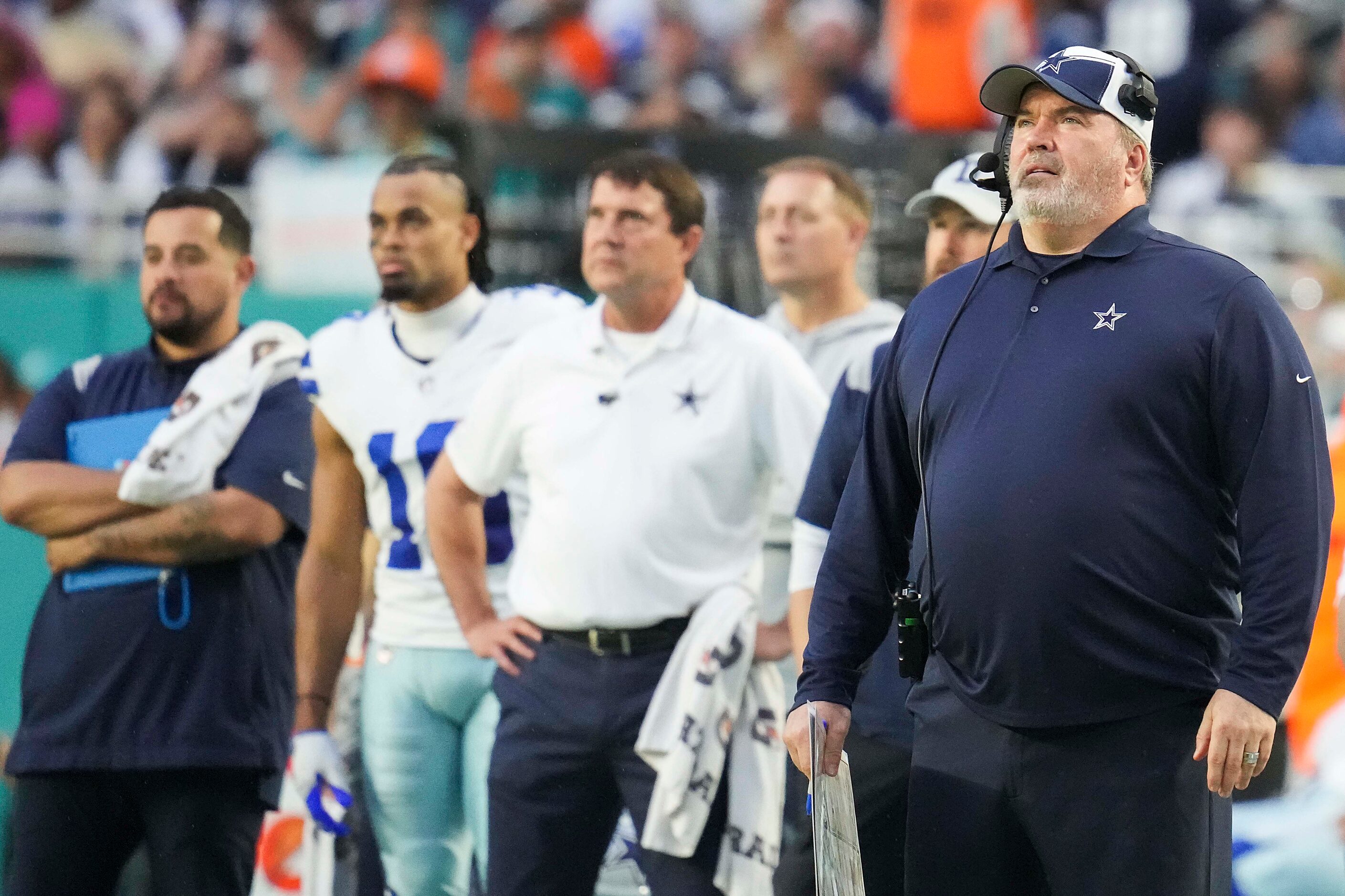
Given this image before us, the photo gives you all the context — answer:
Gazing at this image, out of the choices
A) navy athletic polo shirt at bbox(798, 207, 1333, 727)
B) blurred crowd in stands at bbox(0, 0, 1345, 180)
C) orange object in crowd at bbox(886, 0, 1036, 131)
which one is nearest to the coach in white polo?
navy athletic polo shirt at bbox(798, 207, 1333, 727)

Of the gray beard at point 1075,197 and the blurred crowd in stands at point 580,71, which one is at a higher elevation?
the blurred crowd in stands at point 580,71

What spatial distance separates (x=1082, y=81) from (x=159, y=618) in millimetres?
2811

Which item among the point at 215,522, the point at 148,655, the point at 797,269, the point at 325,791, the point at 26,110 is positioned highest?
the point at 26,110

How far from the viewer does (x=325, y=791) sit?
525 cm

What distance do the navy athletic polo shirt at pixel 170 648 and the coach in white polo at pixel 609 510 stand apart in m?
0.48

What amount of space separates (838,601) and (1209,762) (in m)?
0.81

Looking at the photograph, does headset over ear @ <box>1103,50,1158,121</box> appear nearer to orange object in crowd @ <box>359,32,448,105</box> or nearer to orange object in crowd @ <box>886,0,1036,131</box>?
orange object in crowd @ <box>359,32,448,105</box>

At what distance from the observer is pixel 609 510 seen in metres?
4.70

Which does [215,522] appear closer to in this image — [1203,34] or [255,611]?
[255,611]

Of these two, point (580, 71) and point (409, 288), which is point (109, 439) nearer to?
point (409, 288)

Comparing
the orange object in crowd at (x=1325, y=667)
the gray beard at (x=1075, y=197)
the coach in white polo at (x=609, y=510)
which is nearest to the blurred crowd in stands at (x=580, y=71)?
the coach in white polo at (x=609, y=510)

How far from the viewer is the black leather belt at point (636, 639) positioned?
15.4 ft

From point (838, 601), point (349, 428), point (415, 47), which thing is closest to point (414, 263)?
point (349, 428)

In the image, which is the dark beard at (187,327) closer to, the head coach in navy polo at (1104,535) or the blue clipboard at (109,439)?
the blue clipboard at (109,439)
